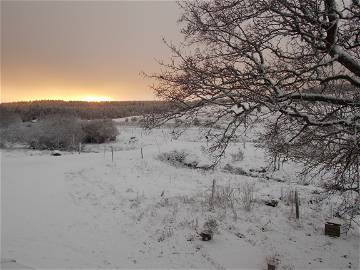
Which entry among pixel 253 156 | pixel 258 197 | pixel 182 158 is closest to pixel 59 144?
pixel 182 158

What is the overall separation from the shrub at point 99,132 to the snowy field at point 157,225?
26027 millimetres

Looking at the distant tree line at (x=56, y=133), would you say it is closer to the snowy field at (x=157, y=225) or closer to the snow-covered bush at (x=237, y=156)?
the snow-covered bush at (x=237, y=156)

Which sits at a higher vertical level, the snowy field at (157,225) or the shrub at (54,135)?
the shrub at (54,135)

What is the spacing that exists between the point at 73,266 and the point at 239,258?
420cm

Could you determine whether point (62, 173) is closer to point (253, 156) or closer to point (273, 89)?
point (253, 156)

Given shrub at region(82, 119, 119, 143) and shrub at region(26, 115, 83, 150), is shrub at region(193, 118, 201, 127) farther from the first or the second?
shrub at region(82, 119, 119, 143)

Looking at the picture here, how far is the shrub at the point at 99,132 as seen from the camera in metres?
45.9

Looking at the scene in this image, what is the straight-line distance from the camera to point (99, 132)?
4575cm

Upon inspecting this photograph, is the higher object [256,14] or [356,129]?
[256,14]

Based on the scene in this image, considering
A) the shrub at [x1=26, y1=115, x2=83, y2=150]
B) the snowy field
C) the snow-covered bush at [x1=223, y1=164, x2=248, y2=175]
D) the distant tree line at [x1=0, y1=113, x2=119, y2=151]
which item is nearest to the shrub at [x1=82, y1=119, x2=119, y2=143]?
the distant tree line at [x1=0, y1=113, x2=119, y2=151]

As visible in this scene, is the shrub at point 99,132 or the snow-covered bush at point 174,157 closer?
the snow-covered bush at point 174,157

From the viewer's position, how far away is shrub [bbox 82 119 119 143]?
4585 centimetres

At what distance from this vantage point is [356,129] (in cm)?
605

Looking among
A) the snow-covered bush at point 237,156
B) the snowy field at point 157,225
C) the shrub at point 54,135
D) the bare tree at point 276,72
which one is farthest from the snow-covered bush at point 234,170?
the shrub at point 54,135
